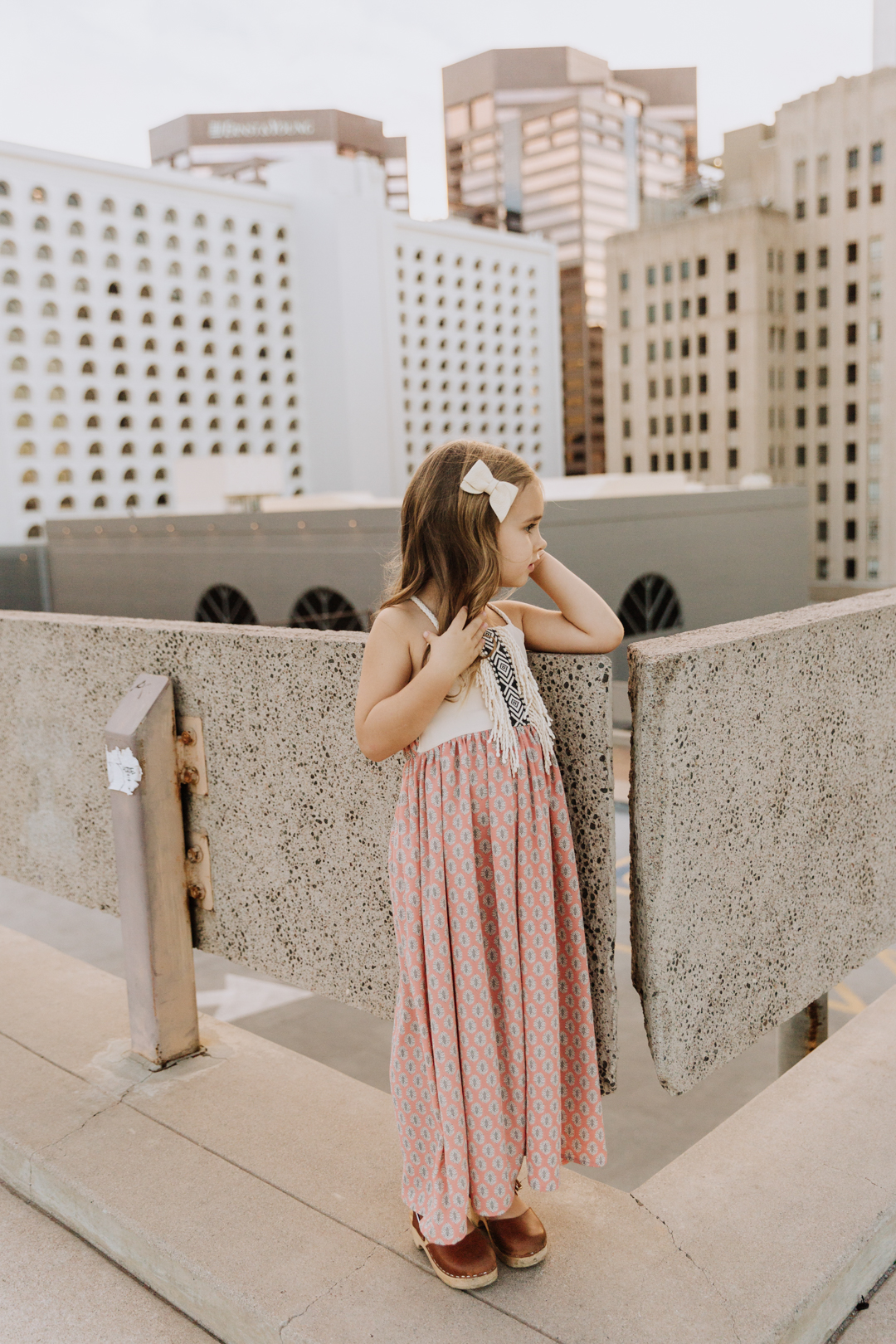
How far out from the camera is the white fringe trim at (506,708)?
1872 millimetres

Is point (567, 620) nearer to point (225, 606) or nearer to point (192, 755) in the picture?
point (192, 755)

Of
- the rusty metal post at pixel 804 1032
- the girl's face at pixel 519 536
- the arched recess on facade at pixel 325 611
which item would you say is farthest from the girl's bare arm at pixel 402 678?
the arched recess on facade at pixel 325 611

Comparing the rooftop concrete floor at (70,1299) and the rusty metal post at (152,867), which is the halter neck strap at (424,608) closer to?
the rusty metal post at (152,867)

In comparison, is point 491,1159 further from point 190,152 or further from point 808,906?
point 190,152

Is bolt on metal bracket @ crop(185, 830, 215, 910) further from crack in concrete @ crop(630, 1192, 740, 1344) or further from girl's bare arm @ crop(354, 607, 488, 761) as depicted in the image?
crack in concrete @ crop(630, 1192, 740, 1344)

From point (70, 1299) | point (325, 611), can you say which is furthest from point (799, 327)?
point (70, 1299)

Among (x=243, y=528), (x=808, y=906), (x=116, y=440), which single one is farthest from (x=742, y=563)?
(x=116, y=440)

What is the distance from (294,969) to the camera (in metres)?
2.53

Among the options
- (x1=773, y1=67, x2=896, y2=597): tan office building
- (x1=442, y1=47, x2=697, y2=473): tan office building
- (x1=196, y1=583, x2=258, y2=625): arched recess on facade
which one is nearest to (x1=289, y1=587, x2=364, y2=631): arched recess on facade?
(x1=196, y1=583, x2=258, y2=625): arched recess on facade

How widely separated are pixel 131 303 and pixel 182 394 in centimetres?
384

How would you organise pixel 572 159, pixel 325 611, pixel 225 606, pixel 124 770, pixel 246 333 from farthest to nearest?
1. pixel 572 159
2. pixel 246 333
3. pixel 225 606
4. pixel 325 611
5. pixel 124 770

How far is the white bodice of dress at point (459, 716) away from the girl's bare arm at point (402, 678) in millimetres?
41

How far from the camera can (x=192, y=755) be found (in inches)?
102

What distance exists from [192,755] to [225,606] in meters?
21.3
